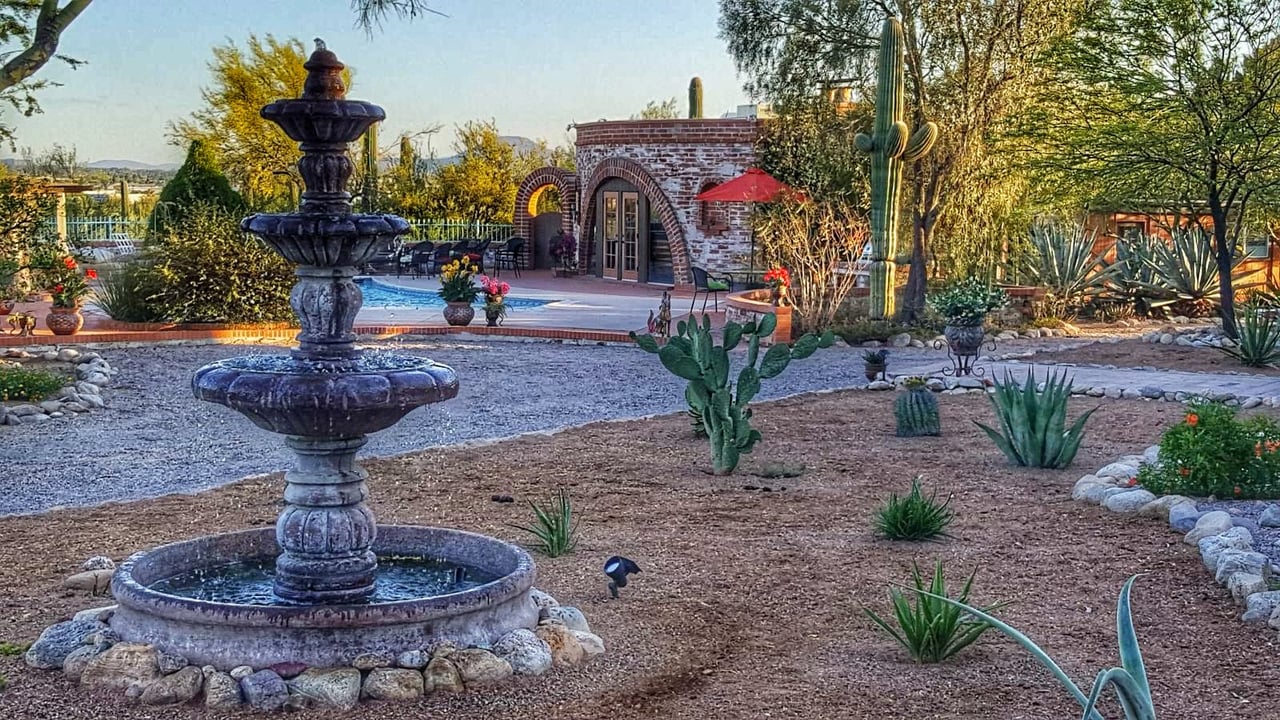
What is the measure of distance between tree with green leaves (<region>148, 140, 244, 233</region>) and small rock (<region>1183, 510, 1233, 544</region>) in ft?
50.6

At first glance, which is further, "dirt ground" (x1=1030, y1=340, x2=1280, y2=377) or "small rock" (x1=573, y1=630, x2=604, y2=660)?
"dirt ground" (x1=1030, y1=340, x2=1280, y2=377)

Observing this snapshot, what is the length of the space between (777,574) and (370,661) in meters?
2.18

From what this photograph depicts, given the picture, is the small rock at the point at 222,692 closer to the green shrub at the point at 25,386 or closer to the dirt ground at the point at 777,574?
the dirt ground at the point at 777,574

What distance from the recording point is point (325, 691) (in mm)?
4668

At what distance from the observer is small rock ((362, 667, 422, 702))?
15.5 ft

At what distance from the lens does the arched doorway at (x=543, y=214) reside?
29438mm

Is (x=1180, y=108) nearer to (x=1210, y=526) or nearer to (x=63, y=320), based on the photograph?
→ (x=1210, y=526)

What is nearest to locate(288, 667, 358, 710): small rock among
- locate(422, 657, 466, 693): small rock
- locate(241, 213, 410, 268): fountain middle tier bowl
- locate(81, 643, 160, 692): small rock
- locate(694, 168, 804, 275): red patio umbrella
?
locate(422, 657, 466, 693): small rock

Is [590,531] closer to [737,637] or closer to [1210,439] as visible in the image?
[737,637]

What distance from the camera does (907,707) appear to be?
467 centimetres

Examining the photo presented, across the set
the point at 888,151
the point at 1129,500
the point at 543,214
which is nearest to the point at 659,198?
the point at 543,214

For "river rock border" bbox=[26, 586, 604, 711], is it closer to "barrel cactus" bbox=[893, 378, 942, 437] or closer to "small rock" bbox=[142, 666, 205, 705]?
"small rock" bbox=[142, 666, 205, 705]

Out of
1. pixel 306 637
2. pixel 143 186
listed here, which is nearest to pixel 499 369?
pixel 306 637

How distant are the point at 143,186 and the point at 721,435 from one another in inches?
2004
